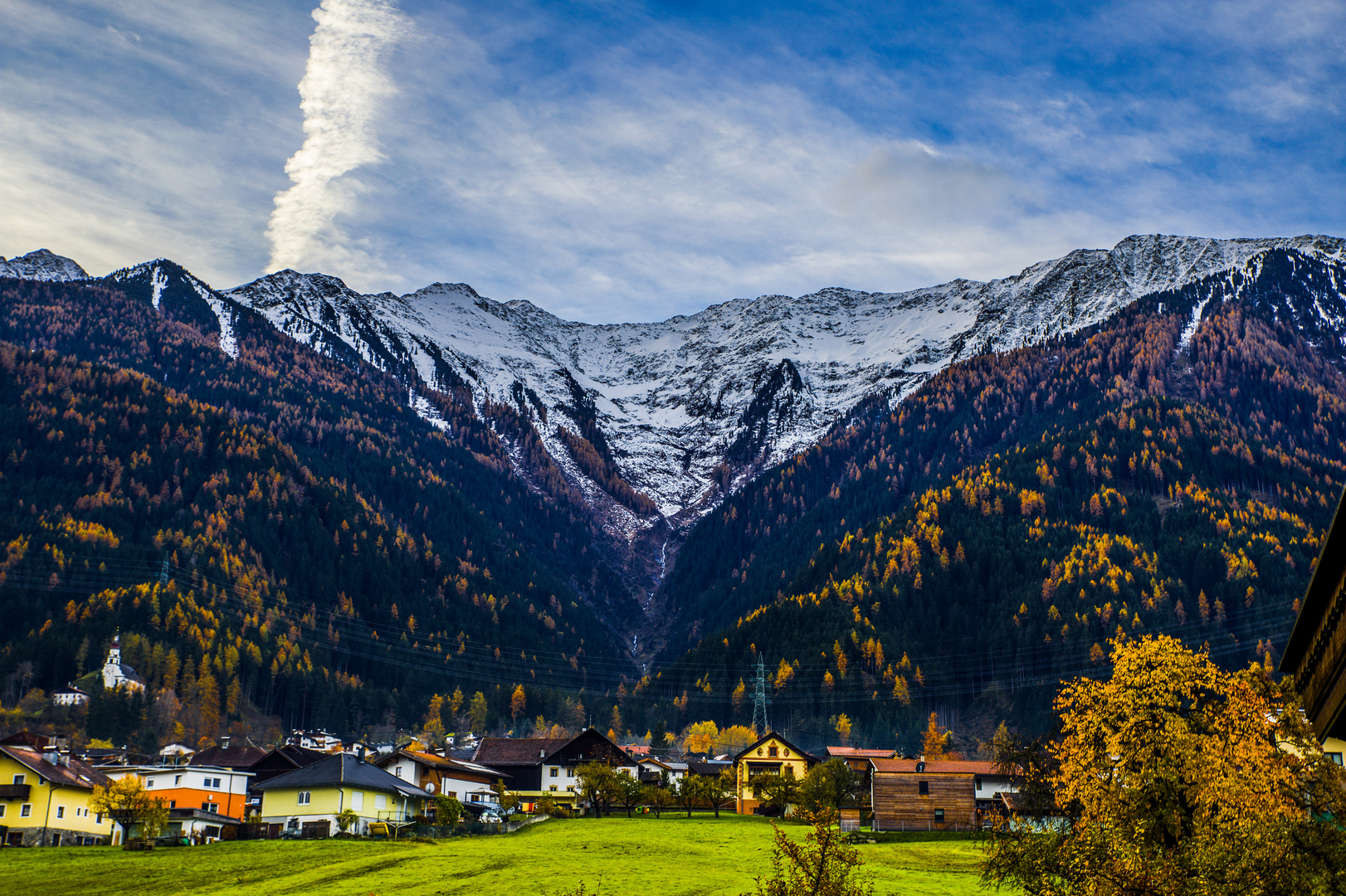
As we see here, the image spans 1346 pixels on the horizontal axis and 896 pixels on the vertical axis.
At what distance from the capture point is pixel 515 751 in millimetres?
140125

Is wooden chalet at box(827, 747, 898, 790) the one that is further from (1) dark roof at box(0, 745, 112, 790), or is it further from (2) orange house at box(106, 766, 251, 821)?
(1) dark roof at box(0, 745, 112, 790)

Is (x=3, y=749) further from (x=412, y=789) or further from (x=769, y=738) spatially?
(x=769, y=738)

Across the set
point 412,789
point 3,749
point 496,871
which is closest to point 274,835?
point 412,789

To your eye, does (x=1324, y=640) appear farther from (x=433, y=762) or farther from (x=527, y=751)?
(x=527, y=751)

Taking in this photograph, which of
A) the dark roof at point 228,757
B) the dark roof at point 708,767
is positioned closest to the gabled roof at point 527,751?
the dark roof at point 708,767

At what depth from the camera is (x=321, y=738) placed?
625ft

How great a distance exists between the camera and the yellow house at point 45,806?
8900 cm

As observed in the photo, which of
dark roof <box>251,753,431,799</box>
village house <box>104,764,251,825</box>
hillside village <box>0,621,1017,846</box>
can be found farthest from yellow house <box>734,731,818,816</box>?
village house <box>104,764,251,825</box>

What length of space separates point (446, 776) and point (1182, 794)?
86311 mm

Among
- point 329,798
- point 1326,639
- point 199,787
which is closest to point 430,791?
point 199,787

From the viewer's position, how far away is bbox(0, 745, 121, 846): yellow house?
89.0 m

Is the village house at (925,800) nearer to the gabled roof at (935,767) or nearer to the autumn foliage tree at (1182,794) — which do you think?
the gabled roof at (935,767)

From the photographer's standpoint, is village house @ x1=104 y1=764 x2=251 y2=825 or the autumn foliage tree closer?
the autumn foliage tree

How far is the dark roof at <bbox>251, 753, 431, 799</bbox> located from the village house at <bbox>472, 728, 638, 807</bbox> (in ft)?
118
